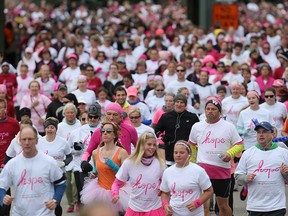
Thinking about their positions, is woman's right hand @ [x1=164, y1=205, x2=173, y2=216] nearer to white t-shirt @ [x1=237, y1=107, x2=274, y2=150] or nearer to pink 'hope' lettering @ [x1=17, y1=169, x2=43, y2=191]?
pink 'hope' lettering @ [x1=17, y1=169, x2=43, y2=191]

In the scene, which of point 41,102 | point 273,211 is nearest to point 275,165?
point 273,211

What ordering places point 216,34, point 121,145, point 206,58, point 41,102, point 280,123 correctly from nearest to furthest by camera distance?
1. point 121,145
2. point 280,123
3. point 41,102
4. point 206,58
5. point 216,34

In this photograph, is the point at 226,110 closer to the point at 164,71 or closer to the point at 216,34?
the point at 164,71

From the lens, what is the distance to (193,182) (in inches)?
416

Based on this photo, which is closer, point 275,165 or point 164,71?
point 275,165

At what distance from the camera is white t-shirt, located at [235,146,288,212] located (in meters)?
10.9

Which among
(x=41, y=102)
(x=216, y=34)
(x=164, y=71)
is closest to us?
(x=41, y=102)

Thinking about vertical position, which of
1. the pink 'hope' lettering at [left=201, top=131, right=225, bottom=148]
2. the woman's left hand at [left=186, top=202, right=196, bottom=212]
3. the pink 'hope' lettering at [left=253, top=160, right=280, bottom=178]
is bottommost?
the woman's left hand at [left=186, top=202, right=196, bottom=212]

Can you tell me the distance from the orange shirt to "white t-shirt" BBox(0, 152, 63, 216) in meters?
1.27

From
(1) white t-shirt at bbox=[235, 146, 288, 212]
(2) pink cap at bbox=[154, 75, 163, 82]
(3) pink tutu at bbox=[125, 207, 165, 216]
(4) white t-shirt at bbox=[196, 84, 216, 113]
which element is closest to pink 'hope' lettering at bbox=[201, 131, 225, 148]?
(1) white t-shirt at bbox=[235, 146, 288, 212]

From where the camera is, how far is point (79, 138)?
13.9 meters

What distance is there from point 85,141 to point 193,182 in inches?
138

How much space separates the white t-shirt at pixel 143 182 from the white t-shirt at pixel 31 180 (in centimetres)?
102

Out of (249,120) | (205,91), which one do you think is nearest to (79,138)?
(249,120)
